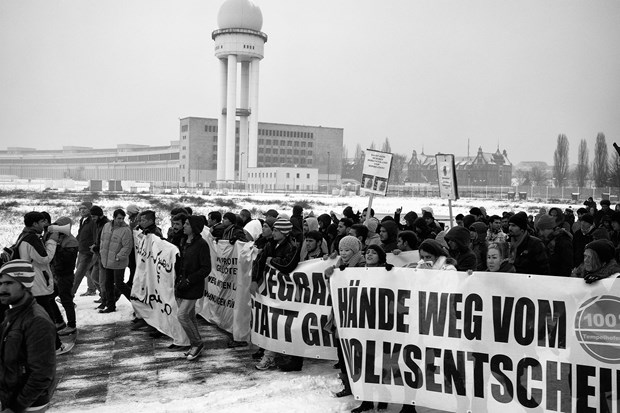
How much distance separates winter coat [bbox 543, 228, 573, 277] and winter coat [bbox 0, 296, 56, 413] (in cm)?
694

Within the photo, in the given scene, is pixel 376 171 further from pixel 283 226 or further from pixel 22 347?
pixel 22 347

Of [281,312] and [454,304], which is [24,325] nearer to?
[454,304]

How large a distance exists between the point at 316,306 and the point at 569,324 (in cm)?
323

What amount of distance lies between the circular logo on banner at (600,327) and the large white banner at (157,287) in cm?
581

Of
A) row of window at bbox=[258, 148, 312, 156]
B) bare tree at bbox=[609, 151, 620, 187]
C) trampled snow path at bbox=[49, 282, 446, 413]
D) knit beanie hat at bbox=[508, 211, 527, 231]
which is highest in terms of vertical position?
row of window at bbox=[258, 148, 312, 156]

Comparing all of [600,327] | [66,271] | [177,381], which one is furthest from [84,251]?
[600,327]

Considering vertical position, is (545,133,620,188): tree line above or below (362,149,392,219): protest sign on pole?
above

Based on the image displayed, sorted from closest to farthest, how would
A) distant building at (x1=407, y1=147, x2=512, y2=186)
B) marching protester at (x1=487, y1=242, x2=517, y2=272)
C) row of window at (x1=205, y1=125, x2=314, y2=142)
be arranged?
marching protester at (x1=487, y1=242, x2=517, y2=272) → row of window at (x1=205, y1=125, x2=314, y2=142) → distant building at (x1=407, y1=147, x2=512, y2=186)

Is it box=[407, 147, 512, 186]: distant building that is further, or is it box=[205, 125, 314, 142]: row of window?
box=[407, 147, 512, 186]: distant building

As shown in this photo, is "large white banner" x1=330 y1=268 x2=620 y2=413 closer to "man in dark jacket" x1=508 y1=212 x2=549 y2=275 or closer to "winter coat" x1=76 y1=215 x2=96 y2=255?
"man in dark jacket" x1=508 y1=212 x2=549 y2=275

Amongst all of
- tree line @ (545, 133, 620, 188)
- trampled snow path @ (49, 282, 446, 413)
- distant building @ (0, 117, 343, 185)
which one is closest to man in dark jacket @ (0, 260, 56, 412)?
trampled snow path @ (49, 282, 446, 413)

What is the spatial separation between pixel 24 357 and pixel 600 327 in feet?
14.3

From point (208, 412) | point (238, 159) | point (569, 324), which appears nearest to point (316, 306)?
point (208, 412)

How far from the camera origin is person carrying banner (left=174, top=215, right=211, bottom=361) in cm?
848
